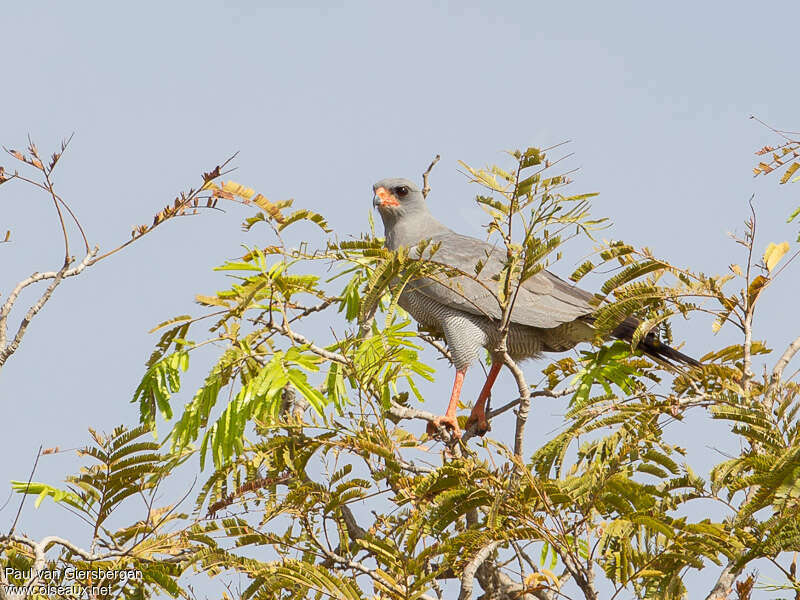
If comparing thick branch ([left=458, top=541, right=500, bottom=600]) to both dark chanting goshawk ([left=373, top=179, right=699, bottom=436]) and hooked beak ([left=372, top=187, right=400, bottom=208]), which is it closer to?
dark chanting goshawk ([left=373, top=179, right=699, bottom=436])

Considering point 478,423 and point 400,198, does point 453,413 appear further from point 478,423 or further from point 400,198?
point 400,198

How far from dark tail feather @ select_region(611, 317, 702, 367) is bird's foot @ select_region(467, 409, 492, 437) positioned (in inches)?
44.2

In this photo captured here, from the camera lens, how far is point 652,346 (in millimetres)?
5570

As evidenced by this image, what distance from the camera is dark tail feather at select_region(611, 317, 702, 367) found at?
5520 millimetres

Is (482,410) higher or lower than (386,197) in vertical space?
lower

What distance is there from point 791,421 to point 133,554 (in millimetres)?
2800

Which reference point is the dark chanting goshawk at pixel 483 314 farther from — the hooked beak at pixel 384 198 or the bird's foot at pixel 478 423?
the hooked beak at pixel 384 198

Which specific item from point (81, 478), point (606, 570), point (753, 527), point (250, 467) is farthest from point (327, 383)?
point (753, 527)

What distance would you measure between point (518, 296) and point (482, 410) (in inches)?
31.4

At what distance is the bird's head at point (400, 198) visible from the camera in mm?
7332

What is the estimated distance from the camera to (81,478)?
4.52 meters

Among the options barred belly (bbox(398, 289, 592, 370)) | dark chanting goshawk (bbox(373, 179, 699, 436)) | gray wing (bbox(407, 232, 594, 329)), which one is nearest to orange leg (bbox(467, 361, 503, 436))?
dark chanting goshawk (bbox(373, 179, 699, 436))

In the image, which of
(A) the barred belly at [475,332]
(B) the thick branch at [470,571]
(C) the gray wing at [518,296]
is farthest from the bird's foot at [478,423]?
(B) the thick branch at [470,571]

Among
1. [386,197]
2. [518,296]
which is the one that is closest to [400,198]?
[386,197]
